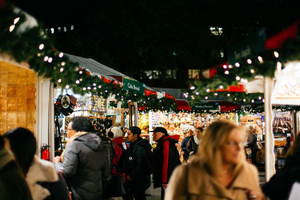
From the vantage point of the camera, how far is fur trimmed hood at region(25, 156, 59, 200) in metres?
3.02

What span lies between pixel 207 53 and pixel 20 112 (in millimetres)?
23557

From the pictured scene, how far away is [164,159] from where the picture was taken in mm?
7301

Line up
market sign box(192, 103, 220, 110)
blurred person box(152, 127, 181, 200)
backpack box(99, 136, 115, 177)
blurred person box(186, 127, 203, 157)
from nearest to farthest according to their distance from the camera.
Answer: backpack box(99, 136, 115, 177), blurred person box(152, 127, 181, 200), blurred person box(186, 127, 203, 157), market sign box(192, 103, 220, 110)

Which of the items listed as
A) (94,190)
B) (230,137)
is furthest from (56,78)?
(230,137)

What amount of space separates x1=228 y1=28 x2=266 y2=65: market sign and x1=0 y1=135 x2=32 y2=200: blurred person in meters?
3.97

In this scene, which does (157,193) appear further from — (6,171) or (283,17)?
(283,17)

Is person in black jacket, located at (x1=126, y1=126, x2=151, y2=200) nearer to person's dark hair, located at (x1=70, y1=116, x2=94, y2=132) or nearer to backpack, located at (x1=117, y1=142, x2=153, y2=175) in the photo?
backpack, located at (x1=117, y1=142, x2=153, y2=175)

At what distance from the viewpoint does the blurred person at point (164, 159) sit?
725 cm

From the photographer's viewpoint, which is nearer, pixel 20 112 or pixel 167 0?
pixel 20 112

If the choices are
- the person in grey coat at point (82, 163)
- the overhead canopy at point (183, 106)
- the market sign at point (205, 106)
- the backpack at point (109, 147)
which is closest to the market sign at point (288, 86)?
the person in grey coat at point (82, 163)

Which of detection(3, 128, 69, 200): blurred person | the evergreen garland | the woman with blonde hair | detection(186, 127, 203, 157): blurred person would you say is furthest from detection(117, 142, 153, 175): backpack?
detection(186, 127, 203, 157): blurred person

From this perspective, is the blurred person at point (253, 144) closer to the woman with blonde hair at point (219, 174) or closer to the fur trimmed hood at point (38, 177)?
the woman with blonde hair at point (219, 174)

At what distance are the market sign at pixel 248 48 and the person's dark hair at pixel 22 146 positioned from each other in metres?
3.73

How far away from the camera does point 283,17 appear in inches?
800
